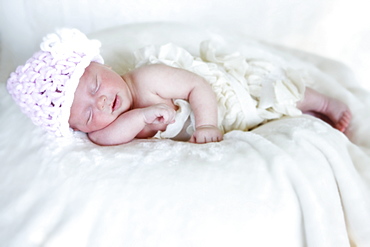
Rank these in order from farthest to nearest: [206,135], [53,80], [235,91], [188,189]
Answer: [235,91] → [206,135] → [53,80] → [188,189]

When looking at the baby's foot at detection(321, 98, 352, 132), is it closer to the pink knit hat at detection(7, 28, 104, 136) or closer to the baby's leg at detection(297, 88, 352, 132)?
the baby's leg at detection(297, 88, 352, 132)

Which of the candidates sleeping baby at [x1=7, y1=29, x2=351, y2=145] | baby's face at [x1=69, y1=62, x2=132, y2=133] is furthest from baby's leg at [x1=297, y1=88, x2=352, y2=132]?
baby's face at [x1=69, y1=62, x2=132, y2=133]

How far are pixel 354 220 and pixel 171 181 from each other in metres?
0.40

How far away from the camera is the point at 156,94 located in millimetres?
1227

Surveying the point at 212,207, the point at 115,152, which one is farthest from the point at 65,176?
the point at 212,207

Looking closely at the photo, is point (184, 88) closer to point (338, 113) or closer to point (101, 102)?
point (101, 102)

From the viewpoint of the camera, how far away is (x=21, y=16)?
5.16 feet

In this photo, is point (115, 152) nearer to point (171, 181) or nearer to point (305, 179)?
point (171, 181)

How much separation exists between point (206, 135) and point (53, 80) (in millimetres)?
412

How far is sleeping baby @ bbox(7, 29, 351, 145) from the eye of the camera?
1.05 metres

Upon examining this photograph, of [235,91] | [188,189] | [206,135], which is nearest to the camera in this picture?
[188,189]

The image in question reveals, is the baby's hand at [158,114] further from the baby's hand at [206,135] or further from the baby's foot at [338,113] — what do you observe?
the baby's foot at [338,113]

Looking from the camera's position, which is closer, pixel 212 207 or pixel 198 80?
pixel 212 207

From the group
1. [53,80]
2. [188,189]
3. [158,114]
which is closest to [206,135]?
[158,114]
